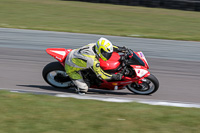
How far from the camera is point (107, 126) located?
17.2 feet

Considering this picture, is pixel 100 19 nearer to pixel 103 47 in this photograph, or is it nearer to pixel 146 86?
pixel 146 86

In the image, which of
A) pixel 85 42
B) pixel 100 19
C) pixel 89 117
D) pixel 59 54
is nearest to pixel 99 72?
pixel 59 54

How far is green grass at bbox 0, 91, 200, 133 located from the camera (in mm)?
5125

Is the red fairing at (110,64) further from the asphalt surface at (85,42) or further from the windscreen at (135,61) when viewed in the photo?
the asphalt surface at (85,42)

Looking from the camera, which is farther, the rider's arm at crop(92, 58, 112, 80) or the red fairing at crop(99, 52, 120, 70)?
the red fairing at crop(99, 52, 120, 70)

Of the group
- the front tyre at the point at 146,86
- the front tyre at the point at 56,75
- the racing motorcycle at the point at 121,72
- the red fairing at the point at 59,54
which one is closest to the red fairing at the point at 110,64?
the racing motorcycle at the point at 121,72


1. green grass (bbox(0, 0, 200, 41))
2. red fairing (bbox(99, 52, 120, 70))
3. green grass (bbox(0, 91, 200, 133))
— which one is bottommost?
green grass (bbox(0, 91, 200, 133))

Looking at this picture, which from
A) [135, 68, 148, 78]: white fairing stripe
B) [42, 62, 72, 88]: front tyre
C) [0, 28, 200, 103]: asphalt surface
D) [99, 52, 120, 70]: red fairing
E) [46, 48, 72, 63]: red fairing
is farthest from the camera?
[0, 28, 200, 103]: asphalt surface

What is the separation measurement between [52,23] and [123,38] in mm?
4567

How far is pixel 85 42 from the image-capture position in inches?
531

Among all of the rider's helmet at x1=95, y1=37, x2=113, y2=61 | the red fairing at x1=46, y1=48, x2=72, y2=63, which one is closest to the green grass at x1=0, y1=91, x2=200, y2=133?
the rider's helmet at x1=95, y1=37, x2=113, y2=61

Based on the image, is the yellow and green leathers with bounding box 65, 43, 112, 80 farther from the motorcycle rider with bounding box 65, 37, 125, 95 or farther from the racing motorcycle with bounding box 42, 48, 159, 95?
the racing motorcycle with bounding box 42, 48, 159, 95

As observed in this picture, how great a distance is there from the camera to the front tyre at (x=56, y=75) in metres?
7.84

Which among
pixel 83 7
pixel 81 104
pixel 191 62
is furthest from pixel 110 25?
pixel 81 104
